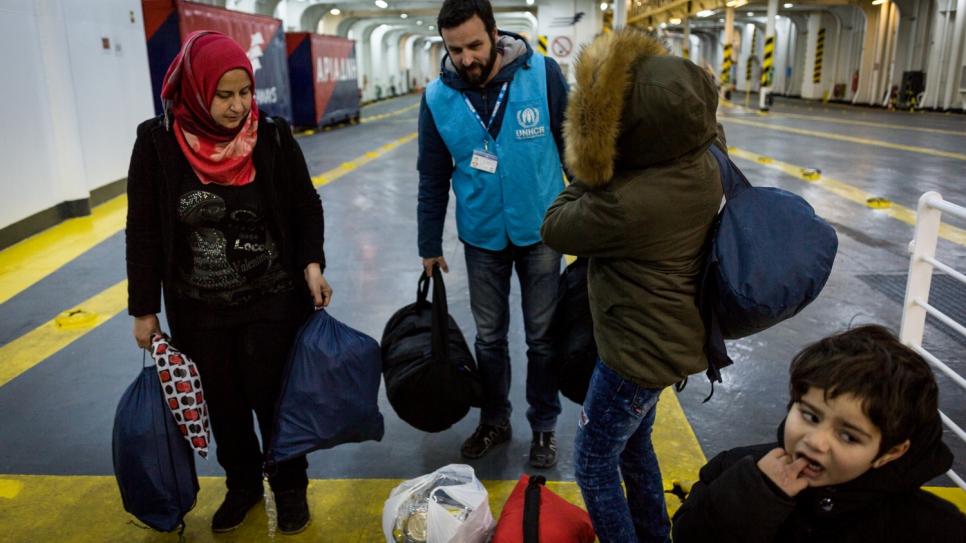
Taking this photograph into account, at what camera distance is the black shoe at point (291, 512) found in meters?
2.27

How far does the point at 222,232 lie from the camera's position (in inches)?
80.4

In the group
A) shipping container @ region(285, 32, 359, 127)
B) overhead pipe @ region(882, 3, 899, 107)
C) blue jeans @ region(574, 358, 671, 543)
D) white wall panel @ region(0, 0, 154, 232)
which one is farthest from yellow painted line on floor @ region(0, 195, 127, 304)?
overhead pipe @ region(882, 3, 899, 107)

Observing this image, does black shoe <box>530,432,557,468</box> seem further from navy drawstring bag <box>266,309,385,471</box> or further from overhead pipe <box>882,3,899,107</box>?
overhead pipe <box>882,3,899,107</box>

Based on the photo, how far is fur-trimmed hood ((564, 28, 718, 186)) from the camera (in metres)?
1.38

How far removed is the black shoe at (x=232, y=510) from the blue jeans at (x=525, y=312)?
94 centimetres

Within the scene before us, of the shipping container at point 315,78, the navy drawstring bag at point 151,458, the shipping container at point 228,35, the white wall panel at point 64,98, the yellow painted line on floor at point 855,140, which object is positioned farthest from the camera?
the shipping container at point 315,78

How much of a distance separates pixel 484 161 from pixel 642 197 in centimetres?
96

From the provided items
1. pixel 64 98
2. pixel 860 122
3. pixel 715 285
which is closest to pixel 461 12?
pixel 715 285

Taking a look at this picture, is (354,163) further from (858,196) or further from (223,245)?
(223,245)

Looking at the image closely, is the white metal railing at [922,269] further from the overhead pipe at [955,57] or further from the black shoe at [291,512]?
the overhead pipe at [955,57]

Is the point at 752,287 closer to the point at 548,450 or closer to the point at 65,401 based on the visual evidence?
the point at 548,450

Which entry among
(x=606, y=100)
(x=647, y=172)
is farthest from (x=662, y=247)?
(x=606, y=100)

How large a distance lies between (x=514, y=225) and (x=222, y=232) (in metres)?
0.94

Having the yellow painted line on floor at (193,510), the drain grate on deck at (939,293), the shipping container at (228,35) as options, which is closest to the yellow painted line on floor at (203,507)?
the yellow painted line on floor at (193,510)
